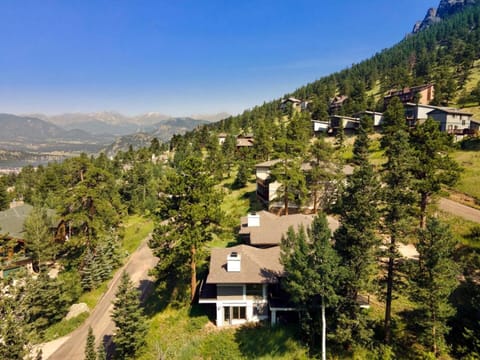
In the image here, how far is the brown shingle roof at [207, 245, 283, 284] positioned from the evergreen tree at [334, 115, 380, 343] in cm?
646

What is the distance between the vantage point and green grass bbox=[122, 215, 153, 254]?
4691cm

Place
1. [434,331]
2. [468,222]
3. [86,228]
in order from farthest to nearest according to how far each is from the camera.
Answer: [86,228] → [468,222] → [434,331]

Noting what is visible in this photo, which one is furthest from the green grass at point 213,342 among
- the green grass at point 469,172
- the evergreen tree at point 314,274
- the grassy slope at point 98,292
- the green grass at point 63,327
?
the green grass at point 469,172

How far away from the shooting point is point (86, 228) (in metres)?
36.3

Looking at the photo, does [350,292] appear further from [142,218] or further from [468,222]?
[142,218]

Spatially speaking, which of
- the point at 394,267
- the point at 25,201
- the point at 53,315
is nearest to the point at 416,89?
the point at 394,267

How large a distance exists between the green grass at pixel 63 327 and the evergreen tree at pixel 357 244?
2627 cm

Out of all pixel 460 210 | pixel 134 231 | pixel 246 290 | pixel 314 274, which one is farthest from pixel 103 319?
pixel 460 210

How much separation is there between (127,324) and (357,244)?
1829cm

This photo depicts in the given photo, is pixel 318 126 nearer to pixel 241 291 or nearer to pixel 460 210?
pixel 460 210

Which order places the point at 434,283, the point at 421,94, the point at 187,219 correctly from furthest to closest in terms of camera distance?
the point at 421,94
the point at 187,219
the point at 434,283

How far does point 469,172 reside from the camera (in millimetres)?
41344

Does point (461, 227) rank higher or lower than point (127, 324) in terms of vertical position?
higher

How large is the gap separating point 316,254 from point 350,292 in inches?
150
